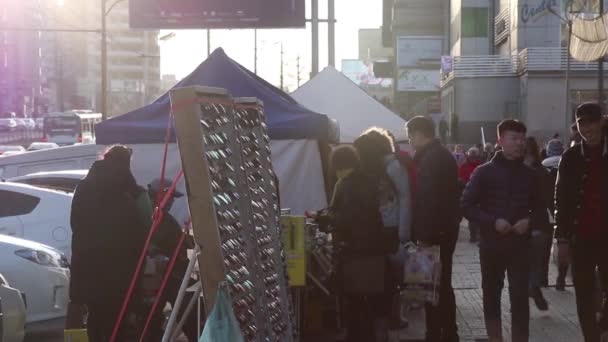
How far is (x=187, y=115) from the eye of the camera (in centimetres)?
591

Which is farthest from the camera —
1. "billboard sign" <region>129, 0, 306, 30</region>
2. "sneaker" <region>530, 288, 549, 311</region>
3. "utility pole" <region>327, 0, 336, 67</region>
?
"billboard sign" <region>129, 0, 306, 30</region>

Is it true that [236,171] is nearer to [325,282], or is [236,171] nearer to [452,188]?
[452,188]

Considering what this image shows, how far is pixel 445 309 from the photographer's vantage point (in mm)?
10383

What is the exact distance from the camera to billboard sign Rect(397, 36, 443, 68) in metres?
90.9

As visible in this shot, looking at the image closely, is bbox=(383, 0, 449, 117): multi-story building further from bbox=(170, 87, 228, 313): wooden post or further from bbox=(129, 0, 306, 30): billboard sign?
bbox=(170, 87, 228, 313): wooden post

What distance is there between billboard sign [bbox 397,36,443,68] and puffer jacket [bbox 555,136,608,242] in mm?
82009

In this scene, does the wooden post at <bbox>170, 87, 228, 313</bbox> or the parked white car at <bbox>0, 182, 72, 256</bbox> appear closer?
the wooden post at <bbox>170, 87, 228, 313</bbox>

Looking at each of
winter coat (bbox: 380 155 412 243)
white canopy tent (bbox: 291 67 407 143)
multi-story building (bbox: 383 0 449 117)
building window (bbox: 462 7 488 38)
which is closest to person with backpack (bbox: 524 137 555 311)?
winter coat (bbox: 380 155 412 243)

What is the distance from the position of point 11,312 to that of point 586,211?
4.35 meters

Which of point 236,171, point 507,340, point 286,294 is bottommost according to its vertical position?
point 507,340

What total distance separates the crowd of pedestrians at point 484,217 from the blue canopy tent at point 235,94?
146 inches

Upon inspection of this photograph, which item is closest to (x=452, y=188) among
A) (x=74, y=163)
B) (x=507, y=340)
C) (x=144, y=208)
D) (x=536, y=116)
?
(x=507, y=340)

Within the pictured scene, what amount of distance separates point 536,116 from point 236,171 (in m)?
47.1

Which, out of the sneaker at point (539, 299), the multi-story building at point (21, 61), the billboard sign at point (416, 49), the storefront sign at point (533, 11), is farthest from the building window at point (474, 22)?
the multi-story building at point (21, 61)
